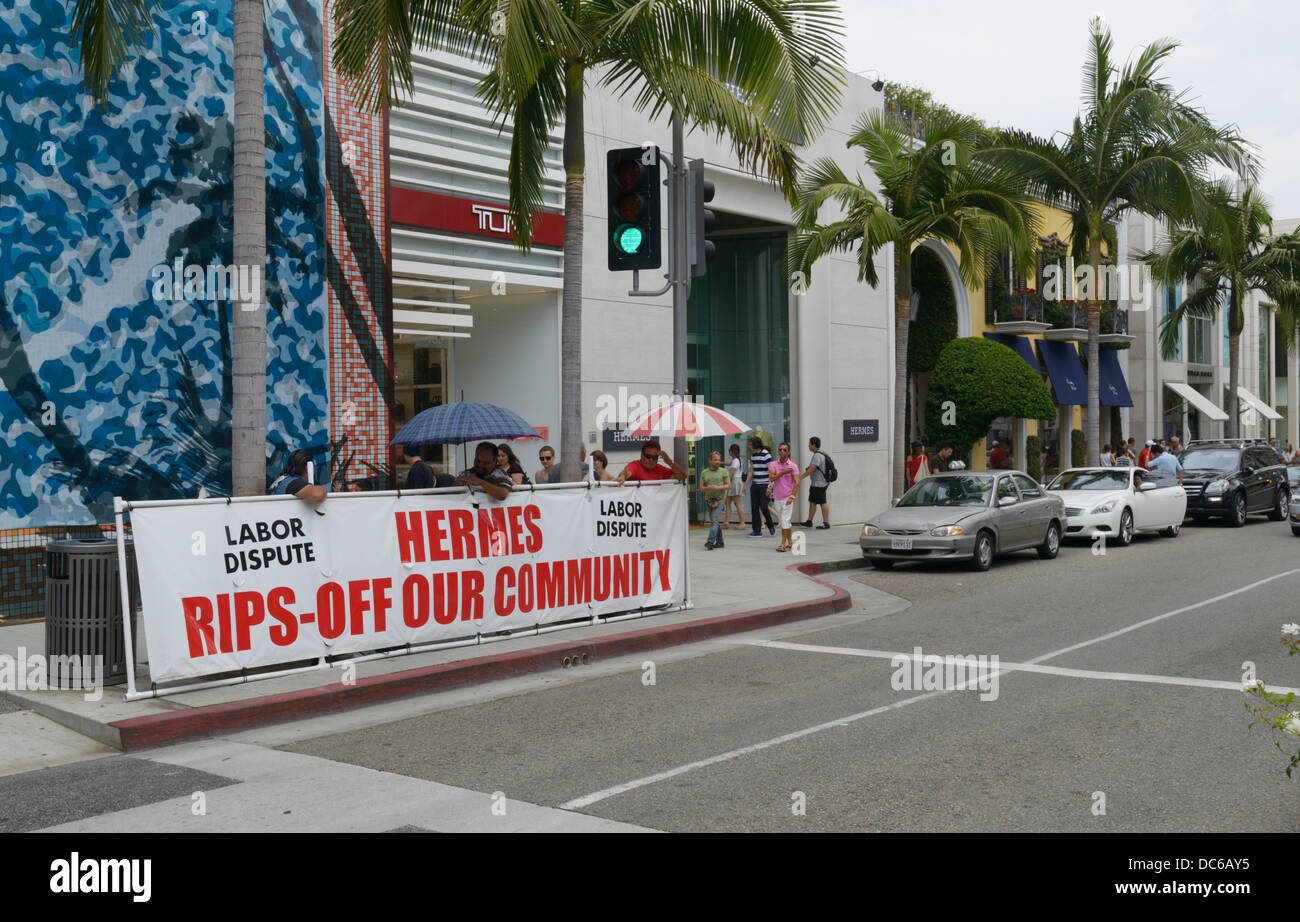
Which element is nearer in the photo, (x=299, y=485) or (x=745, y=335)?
(x=299, y=485)

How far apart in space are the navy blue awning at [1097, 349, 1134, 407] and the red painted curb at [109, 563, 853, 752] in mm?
31260

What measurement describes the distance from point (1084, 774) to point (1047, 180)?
75.4ft

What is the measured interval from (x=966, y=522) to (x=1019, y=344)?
20.2m

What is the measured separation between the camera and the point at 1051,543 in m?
19.4

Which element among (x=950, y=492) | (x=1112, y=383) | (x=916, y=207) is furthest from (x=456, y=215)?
(x=1112, y=383)

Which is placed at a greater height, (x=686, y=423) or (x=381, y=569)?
(x=686, y=423)

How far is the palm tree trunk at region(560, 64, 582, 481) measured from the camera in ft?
41.6

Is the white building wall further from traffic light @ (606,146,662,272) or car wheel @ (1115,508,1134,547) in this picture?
traffic light @ (606,146,662,272)

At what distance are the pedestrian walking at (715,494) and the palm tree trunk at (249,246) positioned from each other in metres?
11.2

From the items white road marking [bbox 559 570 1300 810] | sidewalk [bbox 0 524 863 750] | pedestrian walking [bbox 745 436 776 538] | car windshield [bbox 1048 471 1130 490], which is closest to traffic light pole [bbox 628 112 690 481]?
sidewalk [bbox 0 524 863 750]

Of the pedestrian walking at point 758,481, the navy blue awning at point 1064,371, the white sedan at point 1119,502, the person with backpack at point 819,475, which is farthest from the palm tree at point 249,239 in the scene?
the navy blue awning at point 1064,371

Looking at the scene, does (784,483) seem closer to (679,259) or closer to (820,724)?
(679,259)
